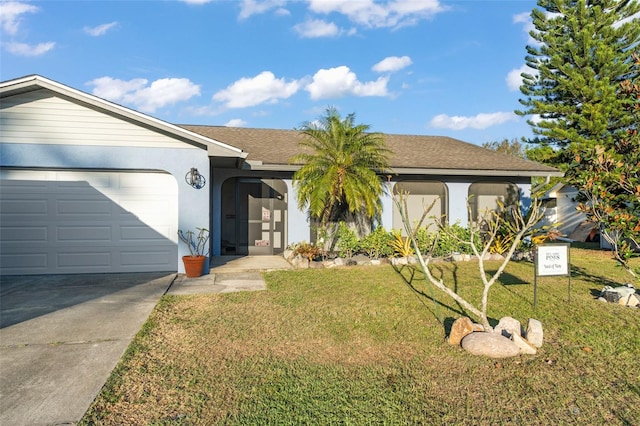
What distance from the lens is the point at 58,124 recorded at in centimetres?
785

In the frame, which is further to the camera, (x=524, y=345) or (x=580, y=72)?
(x=580, y=72)

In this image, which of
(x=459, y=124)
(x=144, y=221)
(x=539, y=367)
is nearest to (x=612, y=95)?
(x=459, y=124)

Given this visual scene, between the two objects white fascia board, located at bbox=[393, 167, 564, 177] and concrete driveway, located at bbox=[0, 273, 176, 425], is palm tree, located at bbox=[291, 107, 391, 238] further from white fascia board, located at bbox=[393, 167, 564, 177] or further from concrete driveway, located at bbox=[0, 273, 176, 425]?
concrete driveway, located at bbox=[0, 273, 176, 425]

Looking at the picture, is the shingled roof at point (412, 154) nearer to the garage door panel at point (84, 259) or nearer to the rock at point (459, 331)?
the garage door panel at point (84, 259)

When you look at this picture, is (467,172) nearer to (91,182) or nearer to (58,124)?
(91,182)

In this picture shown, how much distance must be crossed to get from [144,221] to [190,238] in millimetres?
1127

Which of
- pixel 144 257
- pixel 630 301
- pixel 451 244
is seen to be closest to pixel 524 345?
pixel 630 301

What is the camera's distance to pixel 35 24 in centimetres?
902

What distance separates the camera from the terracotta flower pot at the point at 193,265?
8.05 meters

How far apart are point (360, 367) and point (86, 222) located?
7.28 meters

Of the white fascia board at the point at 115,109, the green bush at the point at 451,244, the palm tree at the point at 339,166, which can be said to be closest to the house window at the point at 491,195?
the green bush at the point at 451,244

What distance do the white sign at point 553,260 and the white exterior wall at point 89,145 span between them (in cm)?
673

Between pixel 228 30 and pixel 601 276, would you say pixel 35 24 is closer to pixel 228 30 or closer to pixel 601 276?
pixel 228 30

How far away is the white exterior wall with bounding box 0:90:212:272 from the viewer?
7.72 meters
